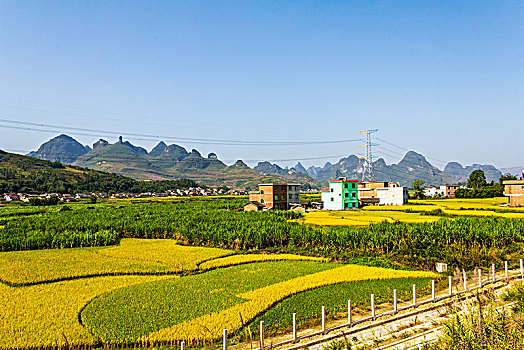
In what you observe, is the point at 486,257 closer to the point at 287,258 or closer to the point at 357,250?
the point at 357,250

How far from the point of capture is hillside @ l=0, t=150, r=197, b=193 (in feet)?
317

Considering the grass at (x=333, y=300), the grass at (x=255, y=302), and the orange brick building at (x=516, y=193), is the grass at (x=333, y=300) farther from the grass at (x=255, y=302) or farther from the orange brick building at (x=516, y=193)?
the orange brick building at (x=516, y=193)

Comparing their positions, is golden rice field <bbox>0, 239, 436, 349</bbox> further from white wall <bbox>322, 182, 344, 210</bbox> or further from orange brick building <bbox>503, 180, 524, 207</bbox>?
orange brick building <bbox>503, 180, 524, 207</bbox>

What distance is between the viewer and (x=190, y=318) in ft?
39.8

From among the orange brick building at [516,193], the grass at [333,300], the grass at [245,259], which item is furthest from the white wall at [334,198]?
the grass at [333,300]

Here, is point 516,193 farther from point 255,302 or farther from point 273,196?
point 255,302

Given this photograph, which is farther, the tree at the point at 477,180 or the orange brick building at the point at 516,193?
the tree at the point at 477,180

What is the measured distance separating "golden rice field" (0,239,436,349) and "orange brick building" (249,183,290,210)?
36.3 m

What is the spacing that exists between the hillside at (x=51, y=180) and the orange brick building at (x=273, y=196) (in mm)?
67003

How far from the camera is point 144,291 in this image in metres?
15.5

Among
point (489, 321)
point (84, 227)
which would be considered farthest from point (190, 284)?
point (84, 227)

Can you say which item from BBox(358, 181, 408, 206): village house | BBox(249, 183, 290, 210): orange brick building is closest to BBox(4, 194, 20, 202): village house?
BBox(249, 183, 290, 210): orange brick building

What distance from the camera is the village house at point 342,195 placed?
6056 cm

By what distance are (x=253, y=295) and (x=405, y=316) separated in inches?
234
